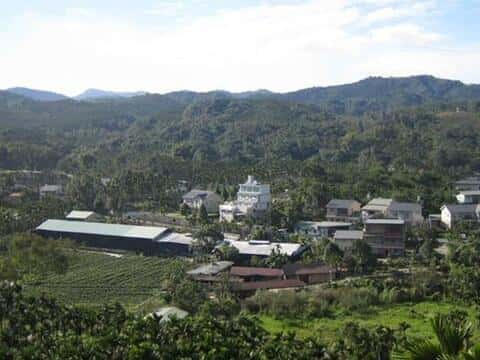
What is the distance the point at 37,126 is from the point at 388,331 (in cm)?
10588

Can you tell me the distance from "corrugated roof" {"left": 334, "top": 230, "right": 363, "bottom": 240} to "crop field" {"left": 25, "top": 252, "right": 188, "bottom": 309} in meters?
10.2

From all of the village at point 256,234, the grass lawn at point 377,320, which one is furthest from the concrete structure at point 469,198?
the grass lawn at point 377,320

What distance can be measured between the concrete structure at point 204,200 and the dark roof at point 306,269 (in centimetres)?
2055

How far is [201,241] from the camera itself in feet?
128

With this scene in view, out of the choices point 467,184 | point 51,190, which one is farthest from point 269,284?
point 51,190

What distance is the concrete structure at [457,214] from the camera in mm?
44250

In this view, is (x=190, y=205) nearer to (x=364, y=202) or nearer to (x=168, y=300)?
(x=364, y=202)

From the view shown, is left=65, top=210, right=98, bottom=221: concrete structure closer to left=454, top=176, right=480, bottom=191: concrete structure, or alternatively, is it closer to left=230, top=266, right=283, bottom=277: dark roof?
left=230, top=266, right=283, bottom=277: dark roof

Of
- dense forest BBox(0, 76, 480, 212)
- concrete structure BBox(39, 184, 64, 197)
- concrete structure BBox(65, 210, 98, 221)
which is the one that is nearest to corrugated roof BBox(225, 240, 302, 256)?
dense forest BBox(0, 76, 480, 212)

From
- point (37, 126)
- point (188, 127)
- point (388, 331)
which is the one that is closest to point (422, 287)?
point (388, 331)

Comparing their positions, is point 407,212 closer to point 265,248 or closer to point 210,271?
point 265,248

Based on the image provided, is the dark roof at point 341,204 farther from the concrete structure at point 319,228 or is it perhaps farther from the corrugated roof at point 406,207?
the corrugated roof at point 406,207

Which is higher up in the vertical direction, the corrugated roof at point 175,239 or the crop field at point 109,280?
the corrugated roof at point 175,239

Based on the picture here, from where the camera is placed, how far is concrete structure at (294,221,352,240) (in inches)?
1693
